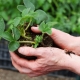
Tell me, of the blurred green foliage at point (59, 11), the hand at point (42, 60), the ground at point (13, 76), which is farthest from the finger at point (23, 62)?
the ground at point (13, 76)

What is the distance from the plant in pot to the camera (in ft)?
3.98

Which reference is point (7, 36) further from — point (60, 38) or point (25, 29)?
point (60, 38)

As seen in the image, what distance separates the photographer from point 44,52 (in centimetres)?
126

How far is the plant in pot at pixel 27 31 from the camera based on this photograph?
121 cm

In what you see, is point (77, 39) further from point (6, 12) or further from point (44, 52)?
point (6, 12)

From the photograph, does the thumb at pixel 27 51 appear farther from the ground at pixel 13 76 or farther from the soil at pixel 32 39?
the ground at pixel 13 76

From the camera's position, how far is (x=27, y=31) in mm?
1332

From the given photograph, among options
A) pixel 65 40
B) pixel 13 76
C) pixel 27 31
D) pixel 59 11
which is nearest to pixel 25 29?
pixel 27 31

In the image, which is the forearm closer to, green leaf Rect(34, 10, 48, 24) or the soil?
the soil

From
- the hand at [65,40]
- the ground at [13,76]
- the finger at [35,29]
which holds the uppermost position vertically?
the finger at [35,29]

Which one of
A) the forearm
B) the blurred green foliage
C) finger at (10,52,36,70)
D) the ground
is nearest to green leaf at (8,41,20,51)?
finger at (10,52,36,70)

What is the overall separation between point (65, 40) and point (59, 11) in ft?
2.88

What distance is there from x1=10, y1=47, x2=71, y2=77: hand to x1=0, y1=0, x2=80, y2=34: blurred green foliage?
825 mm

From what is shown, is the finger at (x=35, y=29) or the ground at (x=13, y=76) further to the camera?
the ground at (x=13, y=76)
